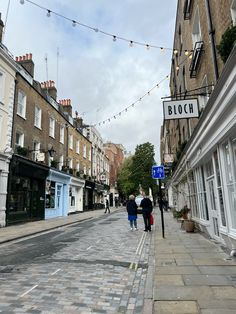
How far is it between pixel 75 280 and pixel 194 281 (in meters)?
2.32

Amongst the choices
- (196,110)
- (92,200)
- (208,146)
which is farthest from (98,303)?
(92,200)

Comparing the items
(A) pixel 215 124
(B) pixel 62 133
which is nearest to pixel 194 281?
(A) pixel 215 124

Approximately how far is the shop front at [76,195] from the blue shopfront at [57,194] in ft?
5.42

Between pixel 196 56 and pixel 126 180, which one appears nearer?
pixel 196 56

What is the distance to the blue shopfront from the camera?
81.1 ft

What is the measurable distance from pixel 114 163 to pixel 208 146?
57972 mm

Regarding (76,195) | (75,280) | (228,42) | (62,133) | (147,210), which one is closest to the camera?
(75,280)

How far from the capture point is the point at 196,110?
9766mm

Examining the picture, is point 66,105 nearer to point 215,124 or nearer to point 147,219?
point 147,219

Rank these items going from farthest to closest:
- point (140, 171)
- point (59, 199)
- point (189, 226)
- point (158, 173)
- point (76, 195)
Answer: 1. point (140, 171)
2. point (76, 195)
3. point (59, 199)
4. point (189, 226)
5. point (158, 173)

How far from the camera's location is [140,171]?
57750 millimetres

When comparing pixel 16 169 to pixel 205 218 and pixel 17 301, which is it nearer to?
pixel 205 218

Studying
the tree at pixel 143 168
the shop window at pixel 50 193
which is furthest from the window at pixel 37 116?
the tree at pixel 143 168

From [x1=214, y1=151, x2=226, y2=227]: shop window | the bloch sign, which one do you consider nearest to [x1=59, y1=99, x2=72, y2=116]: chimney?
the bloch sign
